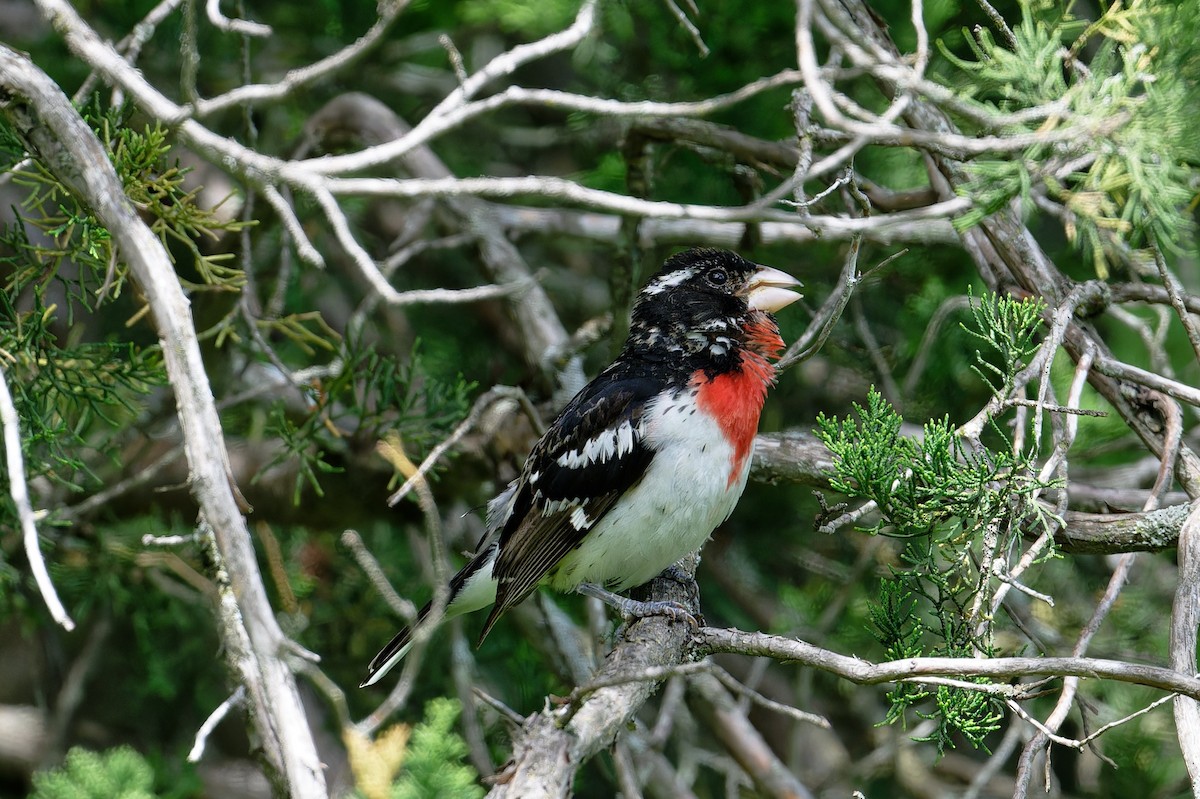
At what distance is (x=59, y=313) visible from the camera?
4980mm

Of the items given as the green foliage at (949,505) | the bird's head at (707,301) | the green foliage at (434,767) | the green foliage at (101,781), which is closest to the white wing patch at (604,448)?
the bird's head at (707,301)

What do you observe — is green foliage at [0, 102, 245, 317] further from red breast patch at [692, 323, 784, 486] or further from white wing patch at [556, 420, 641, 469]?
red breast patch at [692, 323, 784, 486]

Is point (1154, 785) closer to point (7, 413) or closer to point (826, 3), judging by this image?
point (826, 3)

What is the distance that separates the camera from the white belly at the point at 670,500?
3393mm

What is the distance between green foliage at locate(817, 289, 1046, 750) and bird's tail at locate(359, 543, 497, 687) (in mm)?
1629

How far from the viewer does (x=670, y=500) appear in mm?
3398

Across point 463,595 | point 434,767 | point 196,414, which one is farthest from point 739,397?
point 196,414

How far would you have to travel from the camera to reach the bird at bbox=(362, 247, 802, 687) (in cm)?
343

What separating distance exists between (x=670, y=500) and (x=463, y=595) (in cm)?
98

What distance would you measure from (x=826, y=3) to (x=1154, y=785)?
3.58 meters

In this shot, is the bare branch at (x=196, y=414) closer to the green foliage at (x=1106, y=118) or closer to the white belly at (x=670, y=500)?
the white belly at (x=670, y=500)

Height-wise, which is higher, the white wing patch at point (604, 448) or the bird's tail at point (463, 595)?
the white wing patch at point (604, 448)

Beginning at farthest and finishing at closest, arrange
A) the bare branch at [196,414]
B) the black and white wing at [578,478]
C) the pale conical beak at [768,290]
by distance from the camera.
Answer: the pale conical beak at [768,290]
the black and white wing at [578,478]
the bare branch at [196,414]

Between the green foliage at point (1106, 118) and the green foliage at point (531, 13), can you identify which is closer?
the green foliage at point (1106, 118)
